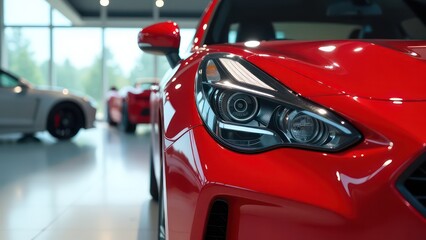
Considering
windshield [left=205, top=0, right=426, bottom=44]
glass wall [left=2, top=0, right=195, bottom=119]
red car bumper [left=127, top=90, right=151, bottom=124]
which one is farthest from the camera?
glass wall [left=2, top=0, right=195, bottom=119]

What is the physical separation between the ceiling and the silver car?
5.64m

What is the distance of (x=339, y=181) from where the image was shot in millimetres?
905

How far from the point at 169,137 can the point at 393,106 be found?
535 millimetres

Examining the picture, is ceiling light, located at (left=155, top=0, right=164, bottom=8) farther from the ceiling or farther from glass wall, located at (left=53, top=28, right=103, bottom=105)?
glass wall, located at (left=53, top=28, right=103, bottom=105)

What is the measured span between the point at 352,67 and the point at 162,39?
88 centimetres

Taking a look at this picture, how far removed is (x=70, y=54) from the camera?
13.0m

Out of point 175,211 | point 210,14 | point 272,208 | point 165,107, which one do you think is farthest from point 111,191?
point 272,208

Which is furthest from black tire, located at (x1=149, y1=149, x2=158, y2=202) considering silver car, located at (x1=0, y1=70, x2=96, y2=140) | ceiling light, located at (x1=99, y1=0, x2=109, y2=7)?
ceiling light, located at (x1=99, y1=0, x2=109, y2=7)

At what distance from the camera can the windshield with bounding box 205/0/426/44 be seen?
224cm

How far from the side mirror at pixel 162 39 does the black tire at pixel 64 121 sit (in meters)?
4.92

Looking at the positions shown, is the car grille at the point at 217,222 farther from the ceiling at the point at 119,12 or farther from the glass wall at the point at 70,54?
the glass wall at the point at 70,54

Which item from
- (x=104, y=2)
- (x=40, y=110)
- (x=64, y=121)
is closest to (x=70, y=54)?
(x=104, y=2)

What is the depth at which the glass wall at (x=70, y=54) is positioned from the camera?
1296 cm

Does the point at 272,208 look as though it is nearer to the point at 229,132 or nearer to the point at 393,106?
the point at 229,132
